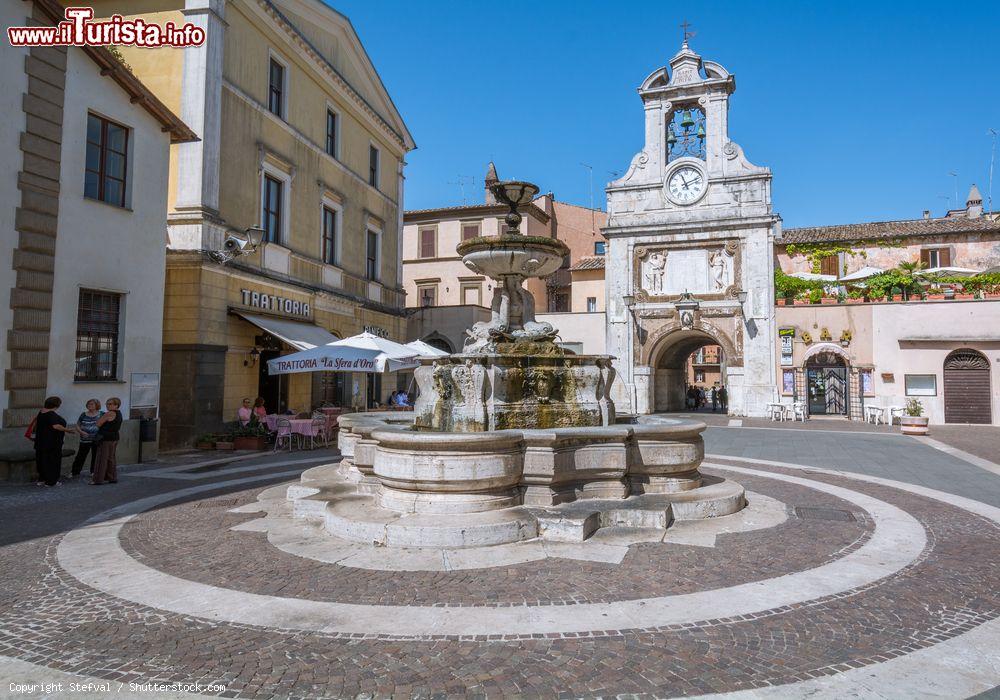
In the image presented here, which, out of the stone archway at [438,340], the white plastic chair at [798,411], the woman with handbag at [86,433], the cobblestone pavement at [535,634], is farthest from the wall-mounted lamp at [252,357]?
the white plastic chair at [798,411]

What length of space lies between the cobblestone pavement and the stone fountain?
663mm

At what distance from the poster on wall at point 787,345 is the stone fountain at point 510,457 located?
20.3 meters

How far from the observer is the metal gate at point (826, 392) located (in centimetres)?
2945

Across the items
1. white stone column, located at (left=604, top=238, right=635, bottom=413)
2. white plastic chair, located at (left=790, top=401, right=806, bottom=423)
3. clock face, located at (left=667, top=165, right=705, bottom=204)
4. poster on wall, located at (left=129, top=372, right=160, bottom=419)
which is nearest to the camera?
poster on wall, located at (left=129, top=372, right=160, bottom=419)

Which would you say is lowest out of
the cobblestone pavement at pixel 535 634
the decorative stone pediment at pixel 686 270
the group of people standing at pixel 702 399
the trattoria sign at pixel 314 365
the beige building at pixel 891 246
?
the cobblestone pavement at pixel 535 634

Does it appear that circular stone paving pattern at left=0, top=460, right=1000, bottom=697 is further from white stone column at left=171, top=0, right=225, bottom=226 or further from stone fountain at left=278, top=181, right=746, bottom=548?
white stone column at left=171, top=0, right=225, bottom=226

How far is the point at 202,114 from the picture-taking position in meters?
15.1

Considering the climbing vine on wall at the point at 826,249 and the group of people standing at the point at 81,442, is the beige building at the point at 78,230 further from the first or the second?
the climbing vine on wall at the point at 826,249

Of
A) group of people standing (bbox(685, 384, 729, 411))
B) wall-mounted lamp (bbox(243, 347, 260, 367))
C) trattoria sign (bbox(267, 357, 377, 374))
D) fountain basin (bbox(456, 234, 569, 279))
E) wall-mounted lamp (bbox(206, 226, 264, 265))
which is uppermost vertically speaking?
wall-mounted lamp (bbox(206, 226, 264, 265))

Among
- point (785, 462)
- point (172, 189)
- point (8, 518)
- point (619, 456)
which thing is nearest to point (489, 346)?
point (619, 456)

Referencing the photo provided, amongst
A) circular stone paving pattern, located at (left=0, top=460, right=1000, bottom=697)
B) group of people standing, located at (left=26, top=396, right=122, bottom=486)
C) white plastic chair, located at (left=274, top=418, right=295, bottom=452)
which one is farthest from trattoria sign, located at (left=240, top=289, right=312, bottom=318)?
circular stone paving pattern, located at (left=0, top=460, right=1000, bottom=697)

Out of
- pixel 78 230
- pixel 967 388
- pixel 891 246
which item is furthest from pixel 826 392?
pixel 78 230

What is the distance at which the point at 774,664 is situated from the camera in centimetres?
346

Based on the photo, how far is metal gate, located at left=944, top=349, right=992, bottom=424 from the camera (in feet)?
77.4
